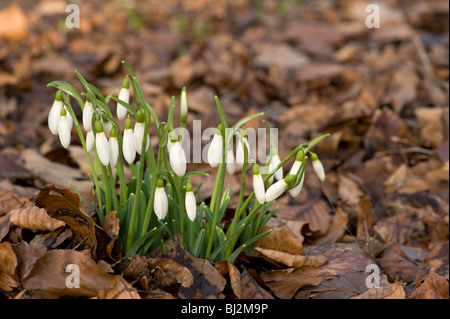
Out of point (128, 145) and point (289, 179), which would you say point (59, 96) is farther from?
point (289, 179)

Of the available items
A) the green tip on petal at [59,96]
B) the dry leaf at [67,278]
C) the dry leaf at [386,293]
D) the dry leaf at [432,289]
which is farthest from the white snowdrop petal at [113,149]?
the dry leaf at [432,289]

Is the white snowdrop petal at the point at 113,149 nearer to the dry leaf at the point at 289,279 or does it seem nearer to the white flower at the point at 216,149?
the white flower at the point at 216,149

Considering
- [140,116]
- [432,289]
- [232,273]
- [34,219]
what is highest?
[140,116]

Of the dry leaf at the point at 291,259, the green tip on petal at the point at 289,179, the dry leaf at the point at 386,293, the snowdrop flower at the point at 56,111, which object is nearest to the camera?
the green tip on petal at the point at 289,179

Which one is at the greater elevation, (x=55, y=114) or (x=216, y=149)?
(x=55, y=114)

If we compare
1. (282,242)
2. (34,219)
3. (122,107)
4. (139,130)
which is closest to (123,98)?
(122,107)
